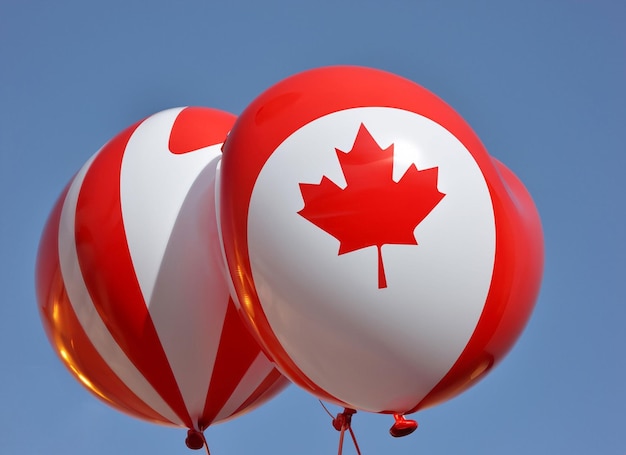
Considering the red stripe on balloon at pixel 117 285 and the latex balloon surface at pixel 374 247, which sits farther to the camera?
the red stripe on balloon at pixel 117 285

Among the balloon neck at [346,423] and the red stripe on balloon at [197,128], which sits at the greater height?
the red stripe on balloon at [197,128]

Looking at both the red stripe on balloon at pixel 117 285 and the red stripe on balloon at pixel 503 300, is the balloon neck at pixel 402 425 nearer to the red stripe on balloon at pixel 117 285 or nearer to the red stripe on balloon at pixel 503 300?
the red stripe on balloon at pixel 503 300

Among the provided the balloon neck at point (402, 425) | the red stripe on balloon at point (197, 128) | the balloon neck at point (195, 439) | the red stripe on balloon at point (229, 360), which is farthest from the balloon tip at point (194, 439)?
the red stripe on balloon at point (197, 128)

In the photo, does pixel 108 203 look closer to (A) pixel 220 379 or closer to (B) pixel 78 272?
(B) pixel 78 272

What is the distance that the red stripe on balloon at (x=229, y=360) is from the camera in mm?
5336

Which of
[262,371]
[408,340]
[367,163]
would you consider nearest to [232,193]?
[367,163]

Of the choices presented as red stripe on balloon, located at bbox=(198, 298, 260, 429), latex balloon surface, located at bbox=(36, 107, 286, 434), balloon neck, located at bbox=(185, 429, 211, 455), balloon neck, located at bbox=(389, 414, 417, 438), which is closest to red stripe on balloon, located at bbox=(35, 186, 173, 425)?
latex balloon surface, located at bbox=(36, 107, 286, 434)

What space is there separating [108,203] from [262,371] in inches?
51.1

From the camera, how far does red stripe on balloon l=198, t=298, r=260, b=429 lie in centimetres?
534

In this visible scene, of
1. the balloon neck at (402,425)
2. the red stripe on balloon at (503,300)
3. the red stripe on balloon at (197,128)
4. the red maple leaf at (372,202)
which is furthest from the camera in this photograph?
the red stripe on balloon at (197,128)

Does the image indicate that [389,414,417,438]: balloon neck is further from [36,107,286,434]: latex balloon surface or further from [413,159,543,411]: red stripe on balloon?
[36,107,286,434]: latex balloon surface

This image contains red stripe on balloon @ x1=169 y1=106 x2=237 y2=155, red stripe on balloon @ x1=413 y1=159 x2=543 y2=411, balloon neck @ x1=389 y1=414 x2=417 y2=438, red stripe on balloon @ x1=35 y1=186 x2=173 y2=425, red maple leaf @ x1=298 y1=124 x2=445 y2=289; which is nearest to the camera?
red maple leaf @ x1=298 y1=124 x2=445 y2=289

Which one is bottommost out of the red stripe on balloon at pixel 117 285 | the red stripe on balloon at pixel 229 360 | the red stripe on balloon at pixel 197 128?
the red stripe on balloon at pixel 229 360

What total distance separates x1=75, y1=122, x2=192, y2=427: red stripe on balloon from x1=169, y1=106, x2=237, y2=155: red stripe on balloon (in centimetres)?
43
